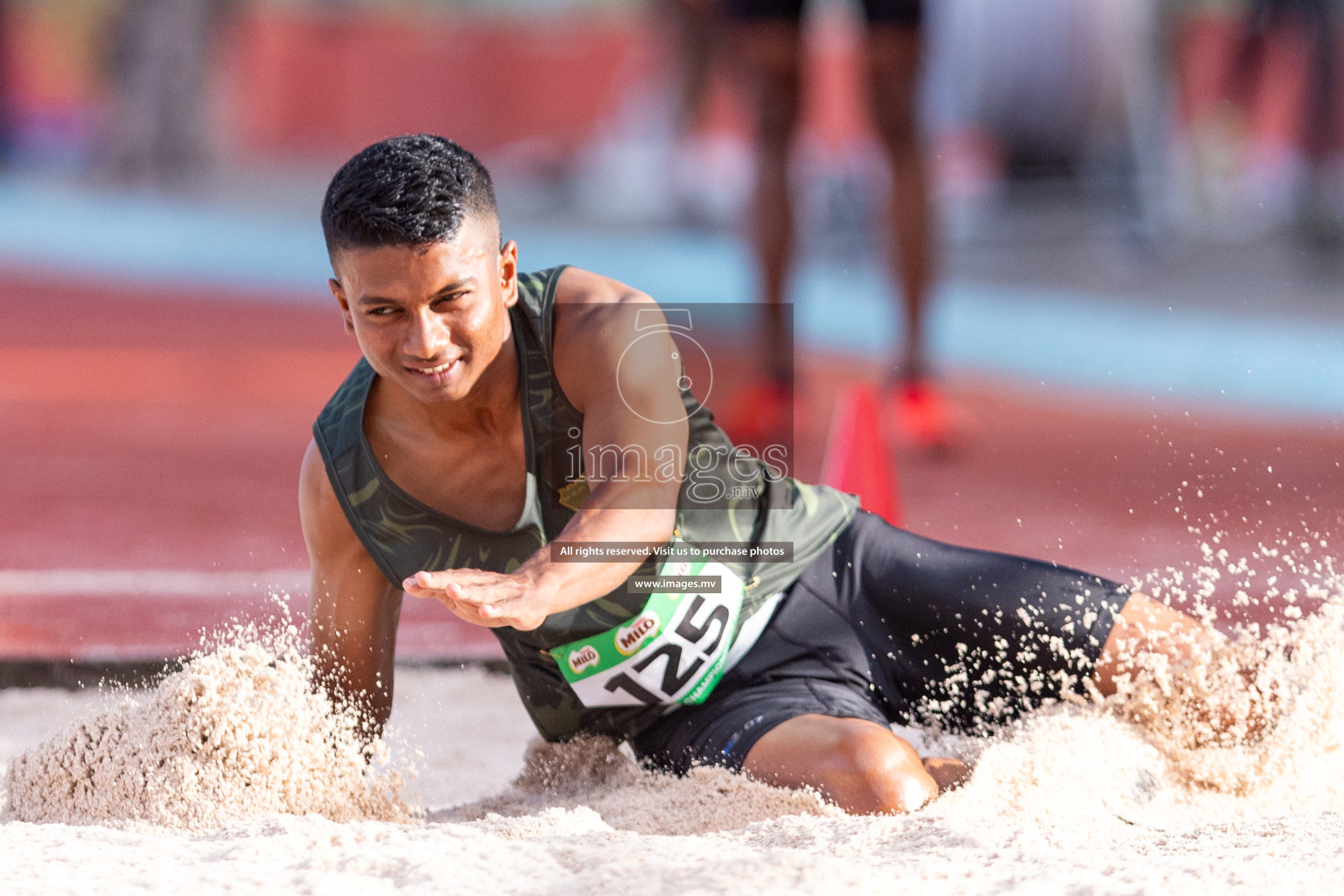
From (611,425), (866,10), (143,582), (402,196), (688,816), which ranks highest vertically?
(866,10)

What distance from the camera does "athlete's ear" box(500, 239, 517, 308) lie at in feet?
6.37

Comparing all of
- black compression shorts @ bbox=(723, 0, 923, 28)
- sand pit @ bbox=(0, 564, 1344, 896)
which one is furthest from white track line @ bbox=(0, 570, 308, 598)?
black compression shorts @ bbox=(723, 0, 923, 28)

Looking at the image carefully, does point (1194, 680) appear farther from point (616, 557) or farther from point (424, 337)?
point (424, 337)

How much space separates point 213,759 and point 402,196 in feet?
2.65

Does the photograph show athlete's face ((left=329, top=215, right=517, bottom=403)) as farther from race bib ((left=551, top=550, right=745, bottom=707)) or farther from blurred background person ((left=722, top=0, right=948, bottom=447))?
blurred background person ((left=722, top=0, right=948, bottom=447))

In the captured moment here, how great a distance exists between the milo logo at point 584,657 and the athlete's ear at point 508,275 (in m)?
0.48

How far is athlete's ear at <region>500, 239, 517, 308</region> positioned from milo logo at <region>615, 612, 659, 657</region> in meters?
0.46

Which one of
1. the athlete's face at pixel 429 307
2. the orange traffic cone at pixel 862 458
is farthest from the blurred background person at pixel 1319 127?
the athlete's face at pixel 429 307

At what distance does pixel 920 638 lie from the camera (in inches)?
86.4

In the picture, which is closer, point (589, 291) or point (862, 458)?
point (589, 291)

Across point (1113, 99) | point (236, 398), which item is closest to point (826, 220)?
point (1113, 99)

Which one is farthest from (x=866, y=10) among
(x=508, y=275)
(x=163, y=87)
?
(x=163, y=87)

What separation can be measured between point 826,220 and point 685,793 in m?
7.49

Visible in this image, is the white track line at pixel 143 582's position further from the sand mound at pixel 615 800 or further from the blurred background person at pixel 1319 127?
the blurred background person at pixel 1319 127
